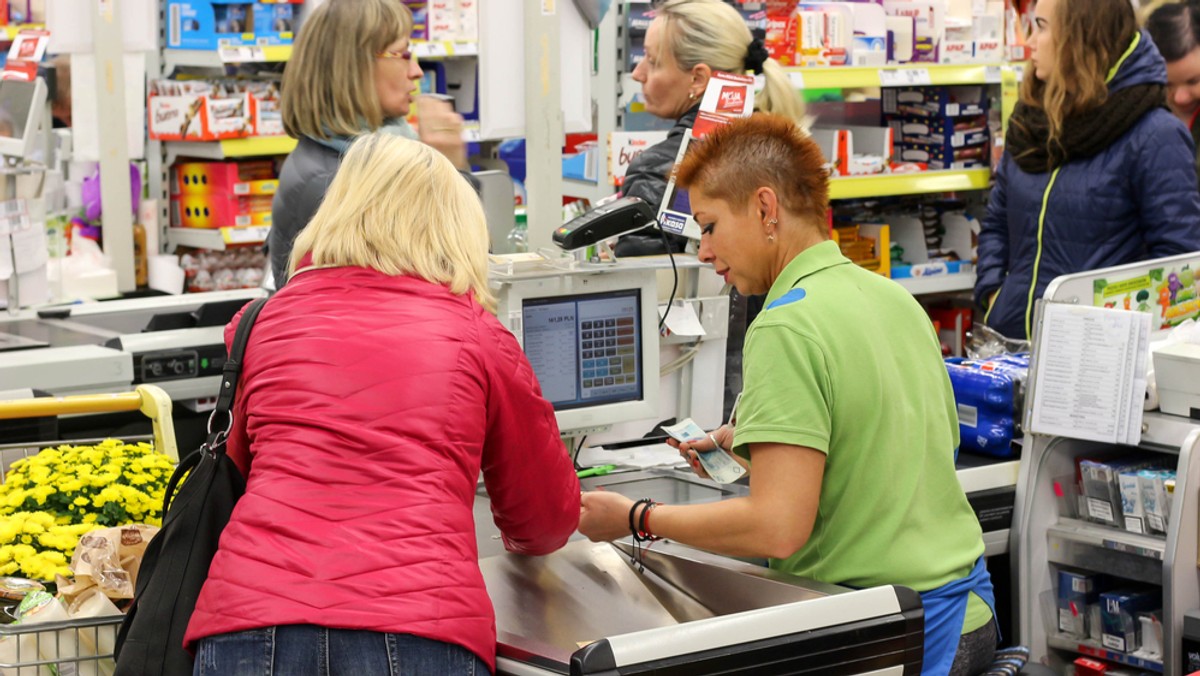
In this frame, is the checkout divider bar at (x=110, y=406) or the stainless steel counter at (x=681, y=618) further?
the checkout divider bar at (x=110, y=406)

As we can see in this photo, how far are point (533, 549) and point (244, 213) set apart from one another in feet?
11.4

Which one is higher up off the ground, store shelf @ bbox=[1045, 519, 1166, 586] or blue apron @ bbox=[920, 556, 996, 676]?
blue apron @ bbox=[920, 556, 996, 676]

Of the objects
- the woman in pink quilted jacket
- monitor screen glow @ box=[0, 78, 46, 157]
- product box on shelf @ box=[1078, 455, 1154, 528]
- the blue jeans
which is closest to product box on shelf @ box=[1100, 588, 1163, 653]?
product box on shelf @ box=[1078, 455, 1154, 528]

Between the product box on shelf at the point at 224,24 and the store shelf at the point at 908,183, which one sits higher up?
the product box on shelf at the point at 224,24

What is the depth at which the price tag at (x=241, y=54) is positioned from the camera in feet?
16.3

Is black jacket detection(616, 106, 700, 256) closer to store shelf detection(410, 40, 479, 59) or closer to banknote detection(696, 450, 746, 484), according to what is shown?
banknote detection(696, 450, 746, 484)

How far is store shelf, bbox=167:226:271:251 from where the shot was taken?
5199mm

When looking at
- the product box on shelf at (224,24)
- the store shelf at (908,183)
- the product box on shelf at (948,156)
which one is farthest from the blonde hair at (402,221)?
the product box on shelf at (948,156)

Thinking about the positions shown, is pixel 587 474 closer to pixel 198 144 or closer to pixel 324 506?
pixel 324 506

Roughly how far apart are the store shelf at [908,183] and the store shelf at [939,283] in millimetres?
379

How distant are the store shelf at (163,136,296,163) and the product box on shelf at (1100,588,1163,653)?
10.5 feet

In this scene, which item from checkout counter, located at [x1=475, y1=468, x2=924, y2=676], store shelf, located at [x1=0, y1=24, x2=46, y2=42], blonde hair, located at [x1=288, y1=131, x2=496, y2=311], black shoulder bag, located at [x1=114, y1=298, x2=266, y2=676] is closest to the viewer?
checkout counter, located at [x1=475, y1=468, x2=924, y2=676]

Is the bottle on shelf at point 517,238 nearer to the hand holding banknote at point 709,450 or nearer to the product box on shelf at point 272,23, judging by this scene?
the product box on shelf at point 272,23

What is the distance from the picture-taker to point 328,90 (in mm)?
3225
